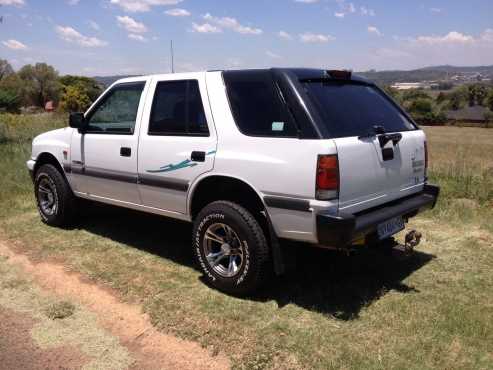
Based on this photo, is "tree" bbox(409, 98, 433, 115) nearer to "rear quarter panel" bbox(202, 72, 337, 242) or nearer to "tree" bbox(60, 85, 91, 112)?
"tree" bbox(60, 85, 91, 112)

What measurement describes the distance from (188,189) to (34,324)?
1598 millimetres

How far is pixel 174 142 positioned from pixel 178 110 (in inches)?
12.3

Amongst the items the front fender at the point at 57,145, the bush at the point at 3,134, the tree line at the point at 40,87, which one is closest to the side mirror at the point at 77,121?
the front fender at the point at 57,145

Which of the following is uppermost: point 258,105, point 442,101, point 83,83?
point 83,83

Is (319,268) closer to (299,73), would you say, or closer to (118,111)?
(299,73)

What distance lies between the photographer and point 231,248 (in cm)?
397

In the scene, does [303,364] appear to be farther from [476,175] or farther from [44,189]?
[476,175]

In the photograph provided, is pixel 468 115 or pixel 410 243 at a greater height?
pixel 468 115

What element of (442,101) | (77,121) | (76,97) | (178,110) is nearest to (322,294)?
(178,110)

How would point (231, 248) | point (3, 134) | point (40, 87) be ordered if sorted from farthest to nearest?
point (40, 87), point (3, 134), point (231, 248)

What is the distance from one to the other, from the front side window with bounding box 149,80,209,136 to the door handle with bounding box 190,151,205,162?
17 cm

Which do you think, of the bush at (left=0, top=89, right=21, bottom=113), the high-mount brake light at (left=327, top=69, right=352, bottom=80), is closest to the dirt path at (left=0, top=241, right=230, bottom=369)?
the high-mount brake light at (left=327, top=69, right=352, bottom=80)

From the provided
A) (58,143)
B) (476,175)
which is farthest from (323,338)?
(476,175)

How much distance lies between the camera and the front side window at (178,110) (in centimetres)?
412
